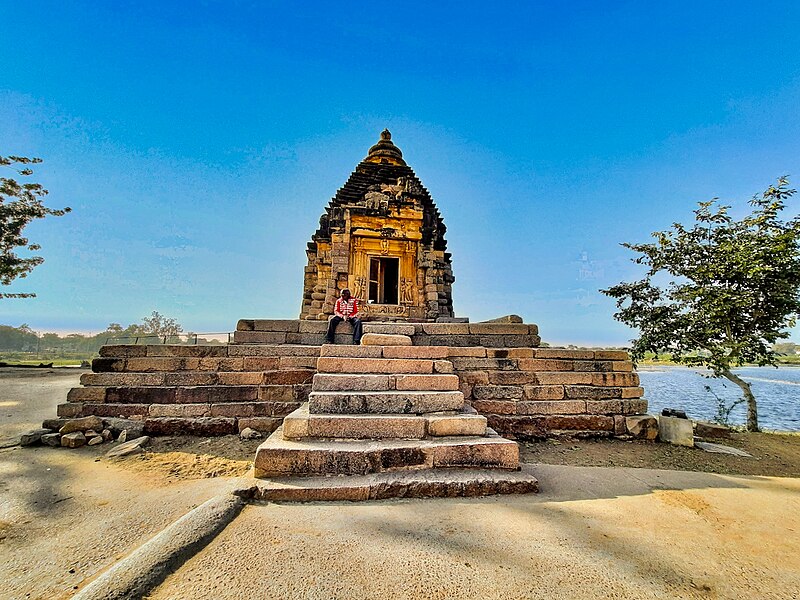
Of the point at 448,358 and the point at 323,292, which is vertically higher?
the point at 323,292

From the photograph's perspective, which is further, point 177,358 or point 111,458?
point 177,358

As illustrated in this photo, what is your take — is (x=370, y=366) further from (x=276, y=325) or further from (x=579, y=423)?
(x=579, y=423)

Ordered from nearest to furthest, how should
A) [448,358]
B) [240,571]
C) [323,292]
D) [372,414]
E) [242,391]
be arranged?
[240,571], [372,414], [242,391], [448,358], [323,292]

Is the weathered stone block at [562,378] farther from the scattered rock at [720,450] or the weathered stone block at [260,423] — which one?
the weathered stone block at [260,423]

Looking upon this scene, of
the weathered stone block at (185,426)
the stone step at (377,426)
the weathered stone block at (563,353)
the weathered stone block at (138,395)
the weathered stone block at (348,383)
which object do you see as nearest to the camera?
the stone step at (377,426)

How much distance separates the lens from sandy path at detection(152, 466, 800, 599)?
5.17ft

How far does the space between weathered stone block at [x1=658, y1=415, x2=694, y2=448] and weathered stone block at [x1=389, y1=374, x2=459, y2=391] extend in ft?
11.3

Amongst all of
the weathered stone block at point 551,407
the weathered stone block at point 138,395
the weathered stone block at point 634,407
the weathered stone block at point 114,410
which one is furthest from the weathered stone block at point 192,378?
the weathered stone block at point 634,407

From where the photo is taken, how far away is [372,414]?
344 centimetres

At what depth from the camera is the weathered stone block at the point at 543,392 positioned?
15.9ft

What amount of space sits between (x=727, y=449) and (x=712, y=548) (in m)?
4.05

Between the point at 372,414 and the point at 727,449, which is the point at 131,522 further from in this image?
the point at 727,449

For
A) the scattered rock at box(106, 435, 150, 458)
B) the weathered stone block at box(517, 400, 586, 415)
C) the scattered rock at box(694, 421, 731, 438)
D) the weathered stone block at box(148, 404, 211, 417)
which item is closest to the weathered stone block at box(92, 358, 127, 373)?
the weathered stone block at box(148, 404, 211, 417)

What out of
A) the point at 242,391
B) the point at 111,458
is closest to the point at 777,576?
the point at 242,391
